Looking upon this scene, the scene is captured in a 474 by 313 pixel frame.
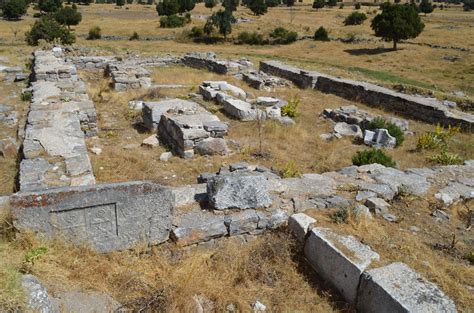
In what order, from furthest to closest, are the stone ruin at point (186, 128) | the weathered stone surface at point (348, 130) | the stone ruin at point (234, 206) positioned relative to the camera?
1. the weathered stone surface at point (348, 130)
2. the stone ruin at point (186, 128)
3. the stone ruin at point (234, 206)

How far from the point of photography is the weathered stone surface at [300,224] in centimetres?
497

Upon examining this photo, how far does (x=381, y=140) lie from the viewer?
32.9ft

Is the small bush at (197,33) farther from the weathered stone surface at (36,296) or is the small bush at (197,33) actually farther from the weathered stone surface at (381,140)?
the weathered stone surface at (36,296)

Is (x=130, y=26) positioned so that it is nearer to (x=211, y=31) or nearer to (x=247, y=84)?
(x=211, y=31)

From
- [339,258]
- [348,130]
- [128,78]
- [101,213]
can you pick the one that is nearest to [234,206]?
[339,258]

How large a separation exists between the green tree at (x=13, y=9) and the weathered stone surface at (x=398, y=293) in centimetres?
5258

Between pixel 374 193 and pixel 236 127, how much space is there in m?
5.38

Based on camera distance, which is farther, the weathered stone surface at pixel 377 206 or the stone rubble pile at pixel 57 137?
the stone rubble pile at pixel 57 137

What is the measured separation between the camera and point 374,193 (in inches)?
245

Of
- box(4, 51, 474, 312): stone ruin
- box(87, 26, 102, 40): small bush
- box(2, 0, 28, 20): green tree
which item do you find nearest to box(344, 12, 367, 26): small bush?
box(87, 26, 102, 40): small bush

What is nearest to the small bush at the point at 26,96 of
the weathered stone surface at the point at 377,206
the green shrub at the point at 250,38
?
the weathered stone surface at the point at 377,206

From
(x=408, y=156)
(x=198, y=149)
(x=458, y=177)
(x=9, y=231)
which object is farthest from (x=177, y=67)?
(x=9, y=231)

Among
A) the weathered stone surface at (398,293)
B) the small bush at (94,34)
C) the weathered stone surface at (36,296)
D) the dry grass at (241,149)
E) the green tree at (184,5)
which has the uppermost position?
the green tree at (184,5)

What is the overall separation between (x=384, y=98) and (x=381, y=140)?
4.34m
